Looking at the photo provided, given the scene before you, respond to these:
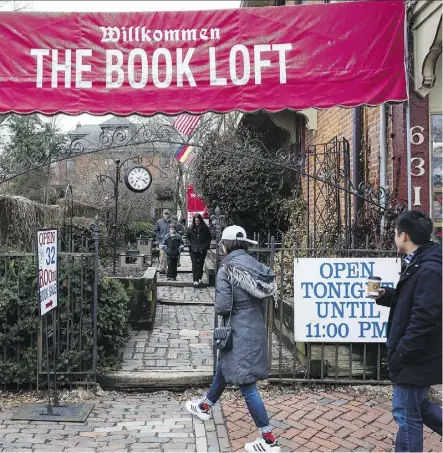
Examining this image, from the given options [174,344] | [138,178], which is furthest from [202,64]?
[138,178]

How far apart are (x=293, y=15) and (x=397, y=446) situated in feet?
14.3

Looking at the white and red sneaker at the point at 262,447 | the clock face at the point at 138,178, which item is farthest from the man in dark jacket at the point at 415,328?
the clock face at the point at 138,178

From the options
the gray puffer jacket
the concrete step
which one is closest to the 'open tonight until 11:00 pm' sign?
the concrete step

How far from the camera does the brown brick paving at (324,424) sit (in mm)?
4094

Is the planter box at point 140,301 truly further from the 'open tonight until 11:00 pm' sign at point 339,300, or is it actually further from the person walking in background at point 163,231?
the person walking in background at point 163,231

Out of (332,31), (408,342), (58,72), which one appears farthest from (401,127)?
(58,72)

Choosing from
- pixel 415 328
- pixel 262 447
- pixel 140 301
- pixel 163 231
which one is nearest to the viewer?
pixel 415 328

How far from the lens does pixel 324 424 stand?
448 centimetres

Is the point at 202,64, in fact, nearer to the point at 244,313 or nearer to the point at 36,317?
the point at 244,313

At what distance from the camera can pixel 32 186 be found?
28.0 meters

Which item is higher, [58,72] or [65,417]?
[58,72]

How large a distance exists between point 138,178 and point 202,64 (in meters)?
8.24

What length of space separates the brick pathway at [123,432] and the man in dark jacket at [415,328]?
1484mm

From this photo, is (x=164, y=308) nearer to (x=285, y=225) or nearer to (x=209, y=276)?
(x=209, y=276)
